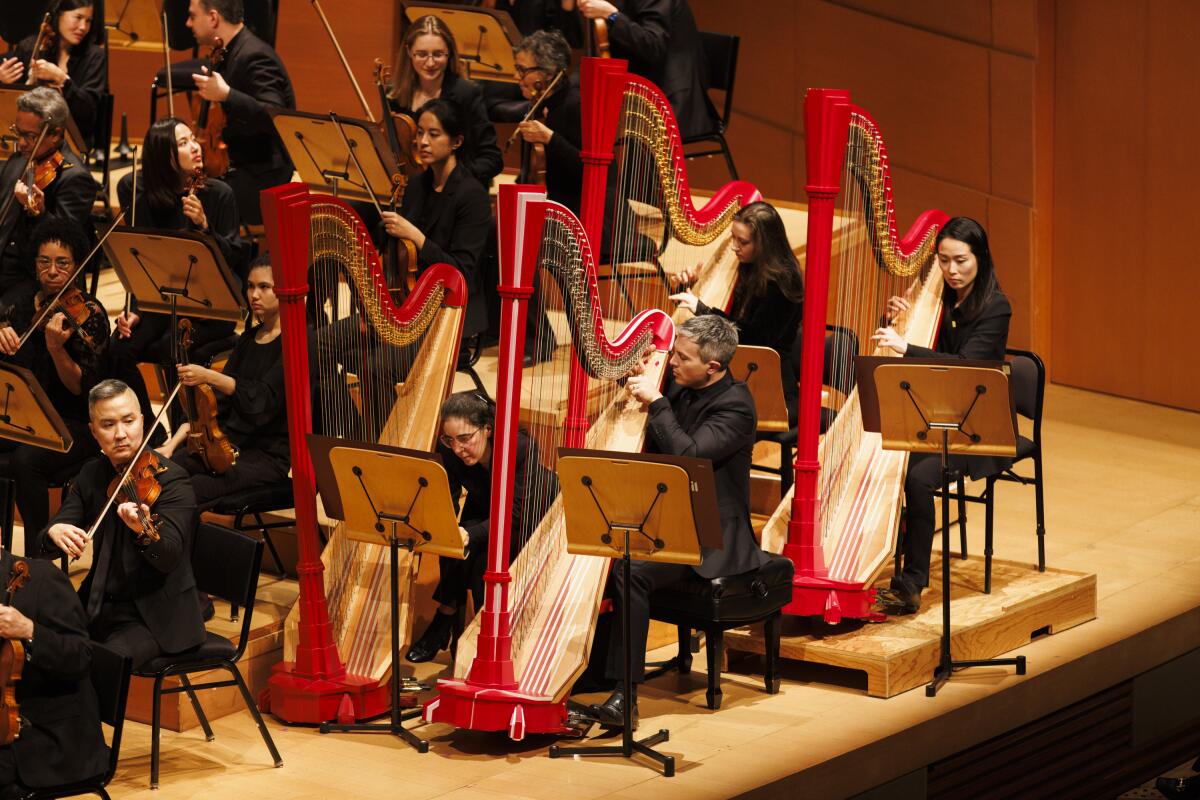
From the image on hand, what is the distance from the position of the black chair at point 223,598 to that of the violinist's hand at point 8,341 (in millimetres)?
1178

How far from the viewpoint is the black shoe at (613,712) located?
4695 millimetres

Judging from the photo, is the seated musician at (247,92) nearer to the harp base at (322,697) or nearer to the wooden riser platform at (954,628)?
the harp base at (322,697)

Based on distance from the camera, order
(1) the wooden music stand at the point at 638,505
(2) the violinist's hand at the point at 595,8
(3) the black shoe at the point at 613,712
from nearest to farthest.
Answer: (1) the wooden music stand at the point at 638,505 → (3) the black shoe at the point at 613,712 → (2) the violinist's hand at the point at 595,8

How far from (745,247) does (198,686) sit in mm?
2238

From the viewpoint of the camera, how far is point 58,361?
555 cm

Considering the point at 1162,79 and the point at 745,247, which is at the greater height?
the point at 1162,79

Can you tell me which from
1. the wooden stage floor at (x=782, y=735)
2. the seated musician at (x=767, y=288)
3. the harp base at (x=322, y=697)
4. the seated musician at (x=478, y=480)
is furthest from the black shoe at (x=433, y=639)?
the seated musician at (x=767, y=288)

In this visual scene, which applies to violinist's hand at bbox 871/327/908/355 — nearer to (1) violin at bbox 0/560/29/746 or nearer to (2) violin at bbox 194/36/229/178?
(2) violin at bbox 194/36/229/178

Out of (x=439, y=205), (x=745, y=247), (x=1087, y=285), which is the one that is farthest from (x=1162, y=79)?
(x=439, y=205)

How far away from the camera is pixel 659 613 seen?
497cm

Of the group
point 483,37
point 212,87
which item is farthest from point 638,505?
point 483,37

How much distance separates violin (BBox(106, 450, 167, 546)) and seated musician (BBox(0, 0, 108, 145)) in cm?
302

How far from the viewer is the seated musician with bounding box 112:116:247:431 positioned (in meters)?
5.78

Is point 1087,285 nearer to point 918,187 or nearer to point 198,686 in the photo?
point 918,187
